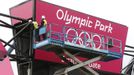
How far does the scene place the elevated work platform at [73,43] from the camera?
23.5 meters

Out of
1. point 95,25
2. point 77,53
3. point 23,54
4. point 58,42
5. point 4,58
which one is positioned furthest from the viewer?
point 95,25

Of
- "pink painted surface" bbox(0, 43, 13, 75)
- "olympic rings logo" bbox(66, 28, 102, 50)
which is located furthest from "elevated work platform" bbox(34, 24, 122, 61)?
"pink painted surface" bbox(0, 43, 13, 75)

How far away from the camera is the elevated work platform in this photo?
23.5 meters

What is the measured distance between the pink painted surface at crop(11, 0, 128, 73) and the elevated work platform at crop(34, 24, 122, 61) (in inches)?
43.0

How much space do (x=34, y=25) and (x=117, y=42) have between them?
9.36 metres

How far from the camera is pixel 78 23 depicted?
28781 millimetres

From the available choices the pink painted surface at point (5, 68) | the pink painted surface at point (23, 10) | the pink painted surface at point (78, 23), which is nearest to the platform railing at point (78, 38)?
the pink painted surface at point (78, 23)

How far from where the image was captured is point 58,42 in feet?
76.8

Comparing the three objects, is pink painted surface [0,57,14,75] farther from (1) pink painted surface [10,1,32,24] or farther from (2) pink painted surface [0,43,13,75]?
(1) pink painted surface [10,1,32,24]

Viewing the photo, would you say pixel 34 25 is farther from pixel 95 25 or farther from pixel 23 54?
pixel 95 25

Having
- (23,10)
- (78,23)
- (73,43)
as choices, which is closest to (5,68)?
(73,43)

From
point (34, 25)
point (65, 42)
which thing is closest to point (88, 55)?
point (65, 42)

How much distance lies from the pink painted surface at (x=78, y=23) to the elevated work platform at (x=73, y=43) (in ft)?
3.58

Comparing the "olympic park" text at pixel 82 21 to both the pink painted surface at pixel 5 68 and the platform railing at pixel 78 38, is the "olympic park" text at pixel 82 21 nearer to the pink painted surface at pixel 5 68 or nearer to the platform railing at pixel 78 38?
the platform railing at pixel 78 38
